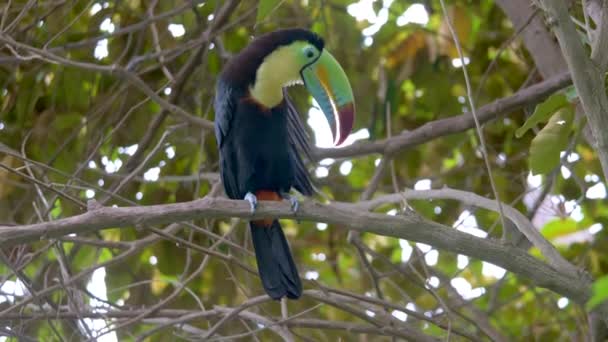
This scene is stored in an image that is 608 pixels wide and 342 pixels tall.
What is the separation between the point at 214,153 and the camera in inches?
166

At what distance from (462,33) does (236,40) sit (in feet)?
3.26

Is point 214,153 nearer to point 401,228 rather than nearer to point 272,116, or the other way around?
point 272,116

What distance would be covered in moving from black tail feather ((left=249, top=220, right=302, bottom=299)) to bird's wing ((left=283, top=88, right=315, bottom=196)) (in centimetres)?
20

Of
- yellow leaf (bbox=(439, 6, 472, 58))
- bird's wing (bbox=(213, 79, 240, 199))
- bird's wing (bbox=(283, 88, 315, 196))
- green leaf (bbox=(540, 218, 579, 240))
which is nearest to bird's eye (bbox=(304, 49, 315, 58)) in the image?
bird's wing (bbox=(283, 88, 315, 196))

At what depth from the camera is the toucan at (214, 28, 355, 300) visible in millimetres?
3227

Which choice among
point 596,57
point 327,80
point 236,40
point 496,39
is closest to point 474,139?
point 496,39

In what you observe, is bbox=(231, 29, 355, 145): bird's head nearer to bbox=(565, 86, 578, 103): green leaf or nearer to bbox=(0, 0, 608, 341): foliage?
bbox=(0, 0, 608, 341): foliage

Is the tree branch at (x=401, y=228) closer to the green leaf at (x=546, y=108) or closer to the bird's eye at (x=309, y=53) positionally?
the green leaf at (x=546, y=108)

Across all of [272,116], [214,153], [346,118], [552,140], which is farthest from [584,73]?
[214,153]

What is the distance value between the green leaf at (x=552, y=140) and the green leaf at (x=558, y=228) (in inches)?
88.8

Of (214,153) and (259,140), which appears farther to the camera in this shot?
(214,153)

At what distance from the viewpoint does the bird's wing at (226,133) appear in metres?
3.27

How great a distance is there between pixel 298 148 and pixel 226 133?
28 centimetres

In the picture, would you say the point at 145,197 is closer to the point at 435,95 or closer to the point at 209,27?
the point at 209,27
